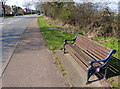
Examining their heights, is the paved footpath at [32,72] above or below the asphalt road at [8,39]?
below

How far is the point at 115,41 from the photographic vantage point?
6.25 meters

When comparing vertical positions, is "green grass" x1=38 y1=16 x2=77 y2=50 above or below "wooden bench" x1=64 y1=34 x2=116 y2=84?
below

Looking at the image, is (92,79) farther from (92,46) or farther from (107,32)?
(107,32)

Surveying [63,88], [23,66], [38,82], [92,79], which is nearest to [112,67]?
[92,79]

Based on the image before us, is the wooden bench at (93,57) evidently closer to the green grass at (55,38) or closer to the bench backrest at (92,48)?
the bench backrest at (92,48)

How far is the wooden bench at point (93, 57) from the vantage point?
2840 mm

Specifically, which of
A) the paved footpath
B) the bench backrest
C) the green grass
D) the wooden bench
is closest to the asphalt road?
the paved footpath

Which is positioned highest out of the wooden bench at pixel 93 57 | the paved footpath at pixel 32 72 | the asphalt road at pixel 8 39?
the wooden bench at pixel 93 57

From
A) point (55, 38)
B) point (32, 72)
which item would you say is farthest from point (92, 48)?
point (55, 38)

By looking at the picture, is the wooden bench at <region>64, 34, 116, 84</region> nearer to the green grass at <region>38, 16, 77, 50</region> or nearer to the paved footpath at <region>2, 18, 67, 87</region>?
the paved footpath at <region>2, 18, 67, 87</region>

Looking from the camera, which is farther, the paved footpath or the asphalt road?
the asphalt road

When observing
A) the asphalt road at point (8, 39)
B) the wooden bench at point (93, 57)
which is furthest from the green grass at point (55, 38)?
the asphalt road at point (8, 39)

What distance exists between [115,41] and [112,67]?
3.28 m

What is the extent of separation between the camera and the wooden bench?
2.84m
